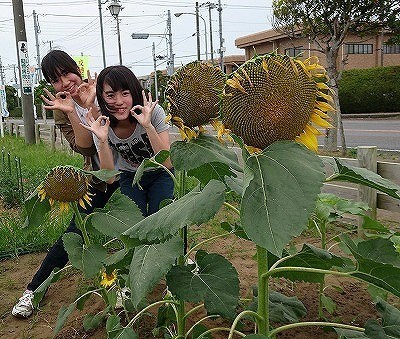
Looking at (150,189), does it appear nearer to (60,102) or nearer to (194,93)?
(60,102)

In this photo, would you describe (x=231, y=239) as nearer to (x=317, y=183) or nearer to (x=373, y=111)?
(x=317, y=183)

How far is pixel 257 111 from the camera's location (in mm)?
1044

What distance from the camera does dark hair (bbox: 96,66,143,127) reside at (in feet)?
7.95

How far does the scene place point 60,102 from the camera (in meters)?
2.58

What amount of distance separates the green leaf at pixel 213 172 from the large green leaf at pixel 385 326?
0.57 meters

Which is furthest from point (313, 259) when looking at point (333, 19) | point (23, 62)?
point (23, 62)

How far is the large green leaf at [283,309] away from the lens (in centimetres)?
171

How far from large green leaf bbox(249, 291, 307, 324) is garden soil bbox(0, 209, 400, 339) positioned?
61cm

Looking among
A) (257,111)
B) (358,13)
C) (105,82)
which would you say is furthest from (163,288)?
(358,13)

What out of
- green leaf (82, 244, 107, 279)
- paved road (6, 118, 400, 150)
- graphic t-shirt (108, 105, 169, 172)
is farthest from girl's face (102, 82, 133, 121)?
paved road (6, 118, 400, 150)

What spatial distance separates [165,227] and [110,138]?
5.14 ft

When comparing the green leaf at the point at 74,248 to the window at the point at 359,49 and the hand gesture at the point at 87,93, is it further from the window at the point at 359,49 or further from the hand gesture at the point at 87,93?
the window at the point at 359,49

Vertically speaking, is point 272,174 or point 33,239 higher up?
point 272,174

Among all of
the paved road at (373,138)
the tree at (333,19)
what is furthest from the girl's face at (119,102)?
the paved road at (373,138)
